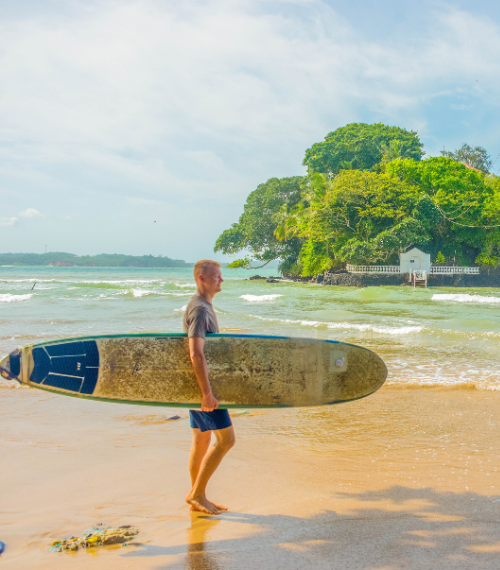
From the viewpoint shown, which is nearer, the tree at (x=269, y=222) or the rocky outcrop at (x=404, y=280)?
the rocky outcrop at (x=404, y=280)

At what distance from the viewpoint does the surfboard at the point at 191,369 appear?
8.29ft

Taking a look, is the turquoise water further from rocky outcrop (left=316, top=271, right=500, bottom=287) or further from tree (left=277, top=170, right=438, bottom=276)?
tree (left=277, top=170, right=438, bottom=276)

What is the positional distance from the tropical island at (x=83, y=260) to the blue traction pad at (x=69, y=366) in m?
129

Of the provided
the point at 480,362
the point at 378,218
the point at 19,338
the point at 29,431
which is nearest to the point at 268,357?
the point at 29,431

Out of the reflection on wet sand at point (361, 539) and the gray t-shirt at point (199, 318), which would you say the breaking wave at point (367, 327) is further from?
the gray t-shirt at point (199, 318)

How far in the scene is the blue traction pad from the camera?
266 cm

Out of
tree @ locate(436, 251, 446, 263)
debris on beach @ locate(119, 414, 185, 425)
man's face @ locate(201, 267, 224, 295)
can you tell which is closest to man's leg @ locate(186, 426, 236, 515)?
man's face @ locate(201, 267, 224, 295)

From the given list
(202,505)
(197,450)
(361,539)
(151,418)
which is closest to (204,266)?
(197,450)

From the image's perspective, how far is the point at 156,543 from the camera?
6.52 ft

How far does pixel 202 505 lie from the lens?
2.29m

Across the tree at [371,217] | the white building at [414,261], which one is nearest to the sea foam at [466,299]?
the tree at [371,217]

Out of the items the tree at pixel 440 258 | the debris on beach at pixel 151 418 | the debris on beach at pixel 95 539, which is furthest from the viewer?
the tree at pixel 440 258

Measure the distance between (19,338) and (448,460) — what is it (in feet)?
26.4

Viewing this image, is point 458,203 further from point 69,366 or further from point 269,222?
point 69,366
